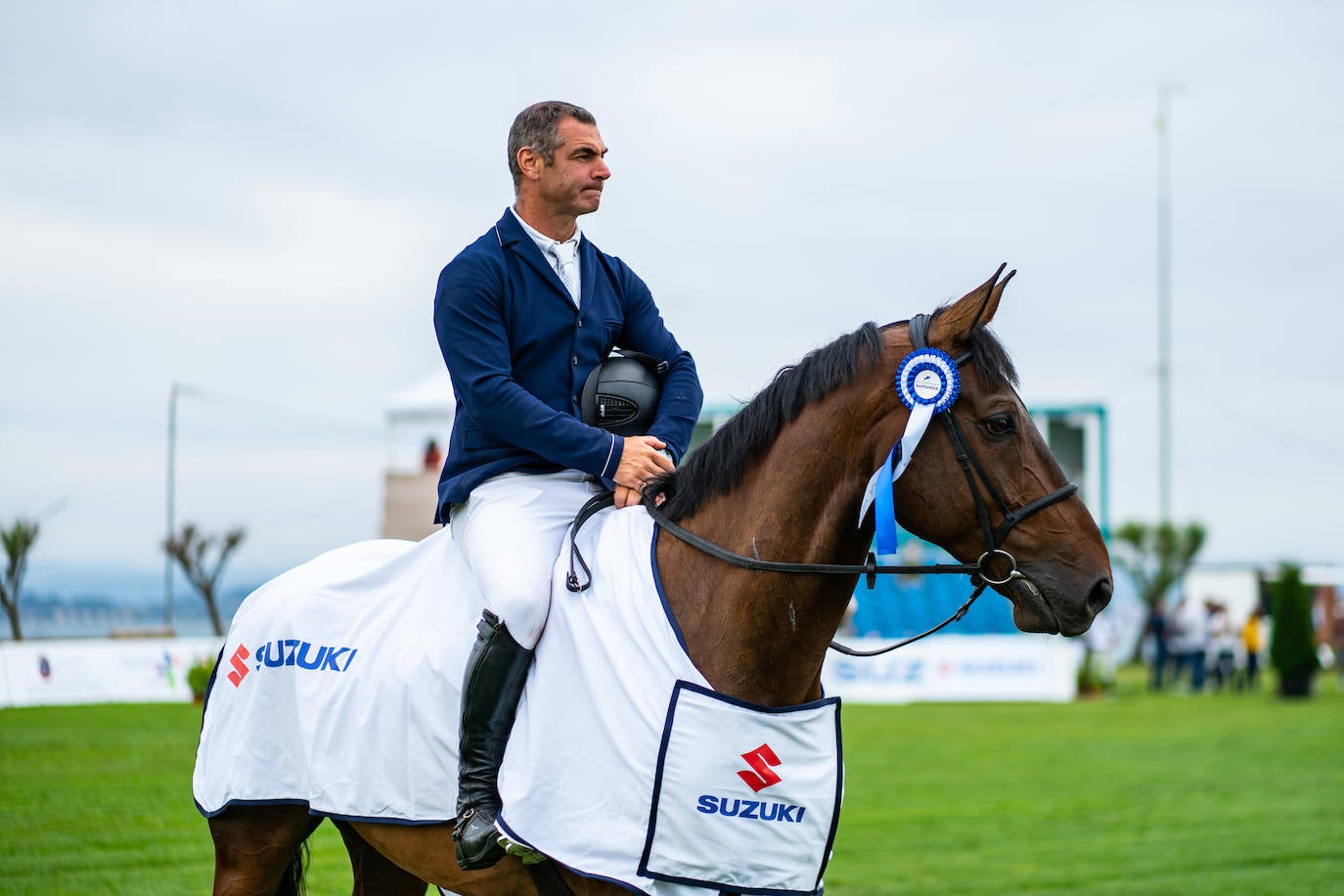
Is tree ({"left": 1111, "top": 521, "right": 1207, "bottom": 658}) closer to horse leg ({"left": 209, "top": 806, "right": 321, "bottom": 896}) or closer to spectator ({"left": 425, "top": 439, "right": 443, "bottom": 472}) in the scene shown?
spectator ({"left": 425, "top": 439, "right": 443, "bottom": 472})

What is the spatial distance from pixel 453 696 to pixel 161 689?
5.80 m

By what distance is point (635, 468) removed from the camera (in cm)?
371

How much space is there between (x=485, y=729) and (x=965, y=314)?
1.68m

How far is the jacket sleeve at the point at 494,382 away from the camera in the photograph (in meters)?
3.67

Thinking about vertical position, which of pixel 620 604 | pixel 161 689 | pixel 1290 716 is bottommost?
pixel 1290 716

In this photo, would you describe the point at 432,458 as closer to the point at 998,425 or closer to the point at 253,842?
the point at 253,842

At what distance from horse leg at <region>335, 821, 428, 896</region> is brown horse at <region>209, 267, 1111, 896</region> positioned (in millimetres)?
1141

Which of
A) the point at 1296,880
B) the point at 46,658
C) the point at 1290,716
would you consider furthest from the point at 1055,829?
the point at 1290,716

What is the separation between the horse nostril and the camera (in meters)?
3.14

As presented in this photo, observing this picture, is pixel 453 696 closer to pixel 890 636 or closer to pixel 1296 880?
pixel 1296 880

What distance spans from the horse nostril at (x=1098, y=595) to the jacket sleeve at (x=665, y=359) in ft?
4.47

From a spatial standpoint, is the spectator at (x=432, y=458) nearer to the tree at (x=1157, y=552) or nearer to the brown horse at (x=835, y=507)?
the brown horse at (x=835, y=507)

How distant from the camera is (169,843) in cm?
762

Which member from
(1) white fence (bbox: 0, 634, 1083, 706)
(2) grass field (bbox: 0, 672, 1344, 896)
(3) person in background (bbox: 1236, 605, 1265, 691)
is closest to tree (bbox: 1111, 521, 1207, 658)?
(3) person in background (bbox: 1236, 605, 1265, 691)
